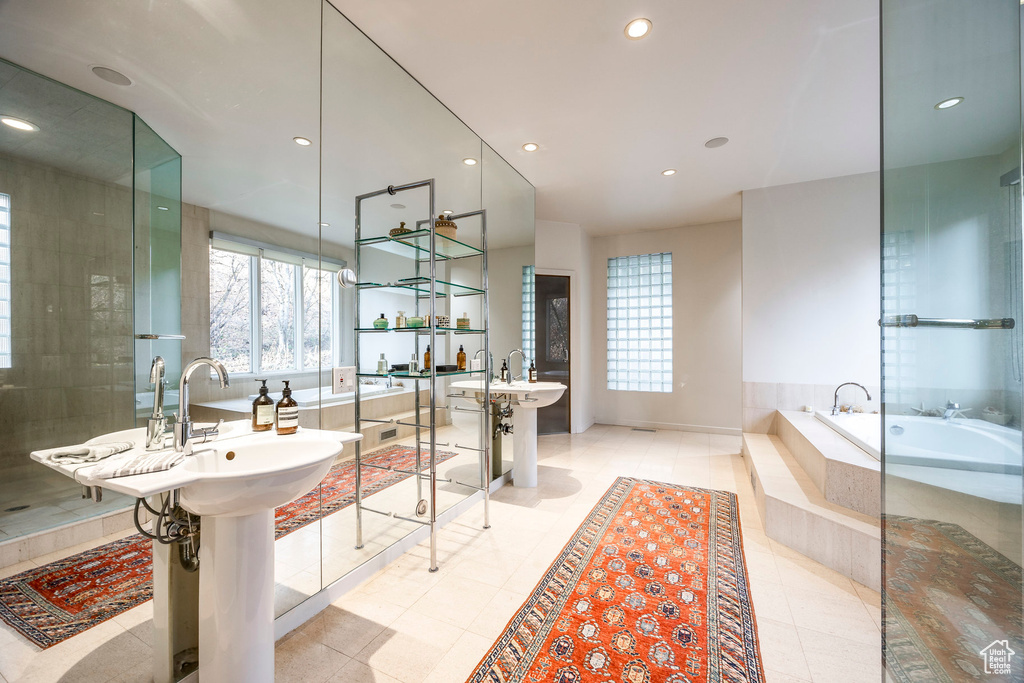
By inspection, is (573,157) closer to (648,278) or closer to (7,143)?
(648,278)

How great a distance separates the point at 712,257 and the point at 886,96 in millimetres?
4568

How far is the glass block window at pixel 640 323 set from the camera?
18.5 ft

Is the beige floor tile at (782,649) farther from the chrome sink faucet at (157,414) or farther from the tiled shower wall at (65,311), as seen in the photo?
the tiled shower wall at (65,311)

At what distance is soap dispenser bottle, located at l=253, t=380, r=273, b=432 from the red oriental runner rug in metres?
1.22

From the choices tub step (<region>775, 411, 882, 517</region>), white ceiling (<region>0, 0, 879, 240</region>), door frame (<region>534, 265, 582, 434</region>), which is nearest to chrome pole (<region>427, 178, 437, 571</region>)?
white ceiling (<region>0, 0, 879, 240</region>)

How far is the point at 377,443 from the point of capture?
226 centimetres

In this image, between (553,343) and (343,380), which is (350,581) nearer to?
(343,380)

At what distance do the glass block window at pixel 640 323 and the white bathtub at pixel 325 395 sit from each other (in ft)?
14.2

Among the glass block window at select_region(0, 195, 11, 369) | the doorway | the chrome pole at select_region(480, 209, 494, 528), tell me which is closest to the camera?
the glass block window at select_region(0, 195, 11, 369)

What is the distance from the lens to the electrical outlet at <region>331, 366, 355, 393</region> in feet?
6.28

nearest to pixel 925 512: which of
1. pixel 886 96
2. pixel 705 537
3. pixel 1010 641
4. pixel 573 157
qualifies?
pixel 1010 641

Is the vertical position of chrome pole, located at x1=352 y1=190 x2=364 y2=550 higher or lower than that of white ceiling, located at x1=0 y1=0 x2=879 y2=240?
lower

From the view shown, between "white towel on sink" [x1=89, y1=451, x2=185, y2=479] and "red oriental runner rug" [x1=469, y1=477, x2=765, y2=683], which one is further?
"red oriental runner rug" [x1=469, y1=477, x2=765, y2=683]
